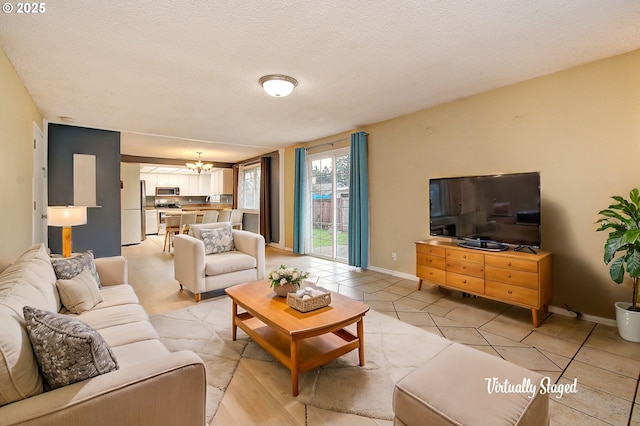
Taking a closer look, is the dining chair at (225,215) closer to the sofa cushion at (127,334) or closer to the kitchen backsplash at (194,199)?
the kitchen backsplash at (194,199)

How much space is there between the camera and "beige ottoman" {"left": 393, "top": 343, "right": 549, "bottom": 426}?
3.60ft

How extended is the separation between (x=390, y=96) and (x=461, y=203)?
5.11 ft

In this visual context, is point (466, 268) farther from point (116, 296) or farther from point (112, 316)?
point (116, 296)

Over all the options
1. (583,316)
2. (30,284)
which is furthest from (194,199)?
(583,316)

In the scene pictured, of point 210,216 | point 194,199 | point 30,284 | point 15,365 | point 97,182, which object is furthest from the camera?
point 194,199

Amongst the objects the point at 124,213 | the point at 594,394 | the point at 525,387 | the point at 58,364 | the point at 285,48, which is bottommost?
the point at 594,394

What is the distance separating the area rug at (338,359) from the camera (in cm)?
179

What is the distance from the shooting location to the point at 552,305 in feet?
A: 10.2

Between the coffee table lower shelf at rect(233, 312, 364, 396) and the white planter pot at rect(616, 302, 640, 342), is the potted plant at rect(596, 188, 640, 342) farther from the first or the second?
the coffee table lower shelf at rect(233, 312, 364, 396)

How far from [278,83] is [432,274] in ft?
9.28

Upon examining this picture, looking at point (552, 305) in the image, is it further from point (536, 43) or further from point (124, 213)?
point (124, 213)

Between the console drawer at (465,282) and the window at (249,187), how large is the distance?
19.3ft

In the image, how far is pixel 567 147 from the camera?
9.65 feet

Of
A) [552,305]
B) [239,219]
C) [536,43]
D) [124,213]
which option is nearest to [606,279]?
[552,305]
